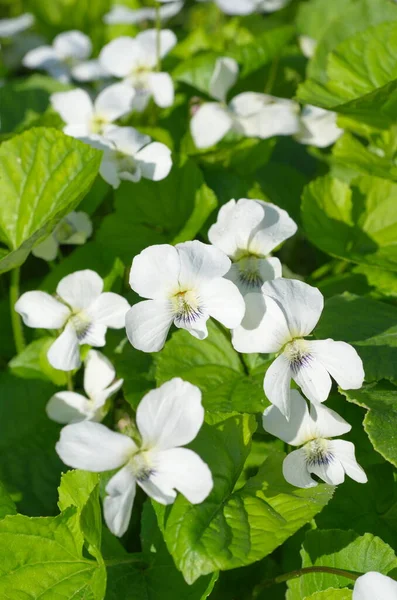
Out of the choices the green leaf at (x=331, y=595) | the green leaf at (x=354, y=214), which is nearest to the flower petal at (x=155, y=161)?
the green leaf at (x=354, y=214)

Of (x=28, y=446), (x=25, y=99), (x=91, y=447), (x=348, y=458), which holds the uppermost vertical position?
(x=91, y=447)

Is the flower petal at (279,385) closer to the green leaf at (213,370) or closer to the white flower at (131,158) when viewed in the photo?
the green leaf at (213,370)

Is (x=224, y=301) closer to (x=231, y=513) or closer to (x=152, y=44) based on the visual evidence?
(x=231, y=513)

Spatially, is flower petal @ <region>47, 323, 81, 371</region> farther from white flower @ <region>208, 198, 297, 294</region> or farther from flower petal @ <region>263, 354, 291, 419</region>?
flower petal @ <region>263, 354, 291, 419</region>

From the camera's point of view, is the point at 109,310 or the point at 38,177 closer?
the point at 109,310

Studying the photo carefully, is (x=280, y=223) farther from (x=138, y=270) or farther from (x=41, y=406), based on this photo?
(x=41, y=406)

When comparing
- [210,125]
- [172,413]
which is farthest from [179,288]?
[210,125]

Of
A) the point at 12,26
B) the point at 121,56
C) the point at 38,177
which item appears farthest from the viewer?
the point at 12,26
